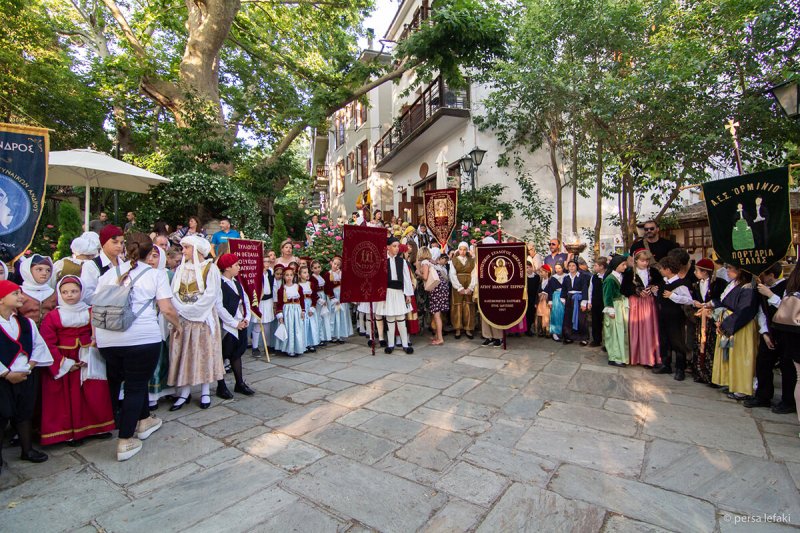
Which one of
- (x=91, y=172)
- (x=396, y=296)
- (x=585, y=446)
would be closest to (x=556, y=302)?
(x=396, y=296)

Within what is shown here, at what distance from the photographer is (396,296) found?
265 inches

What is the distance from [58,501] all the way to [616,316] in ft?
20.9

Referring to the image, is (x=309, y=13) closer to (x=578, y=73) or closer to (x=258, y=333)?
(x=578, y=73)

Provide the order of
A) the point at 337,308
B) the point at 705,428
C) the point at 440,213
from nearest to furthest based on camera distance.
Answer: the point at 705,428
the point at 337,308
the point at 440,213

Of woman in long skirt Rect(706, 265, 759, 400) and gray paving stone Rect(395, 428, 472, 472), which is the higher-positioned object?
woman in long skirt Rect(706, 265, 759, 400)

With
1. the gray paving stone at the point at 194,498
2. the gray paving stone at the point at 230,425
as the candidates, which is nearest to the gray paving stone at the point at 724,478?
the gray paving stone at the point at 194,498

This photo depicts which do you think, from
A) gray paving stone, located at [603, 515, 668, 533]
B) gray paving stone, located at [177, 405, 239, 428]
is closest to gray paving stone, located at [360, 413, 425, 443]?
gray paving stone, located at [177, 405, 239, 428]

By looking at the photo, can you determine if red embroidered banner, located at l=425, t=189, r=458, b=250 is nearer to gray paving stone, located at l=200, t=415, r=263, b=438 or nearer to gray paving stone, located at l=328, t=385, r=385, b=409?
gray paving stone, located at l=328, t=385, r=385, b=409

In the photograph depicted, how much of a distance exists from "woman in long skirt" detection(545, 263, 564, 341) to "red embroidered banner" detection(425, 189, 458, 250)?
9.45 ft

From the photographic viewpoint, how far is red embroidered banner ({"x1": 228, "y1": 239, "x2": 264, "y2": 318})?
593cm

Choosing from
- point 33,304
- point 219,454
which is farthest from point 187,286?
point 219,454

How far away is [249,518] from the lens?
7.77ft

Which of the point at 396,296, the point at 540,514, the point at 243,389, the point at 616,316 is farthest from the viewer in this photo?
the point at 396,296

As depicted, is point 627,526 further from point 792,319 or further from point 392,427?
point 792,319
